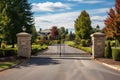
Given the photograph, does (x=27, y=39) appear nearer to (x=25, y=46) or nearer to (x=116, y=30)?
(x=25, y=46)

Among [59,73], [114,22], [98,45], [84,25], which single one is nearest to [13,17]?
[114,22]

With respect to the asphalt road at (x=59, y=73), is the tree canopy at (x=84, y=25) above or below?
above

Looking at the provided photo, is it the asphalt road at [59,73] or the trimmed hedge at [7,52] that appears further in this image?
the trimmed hedge at [7,52]

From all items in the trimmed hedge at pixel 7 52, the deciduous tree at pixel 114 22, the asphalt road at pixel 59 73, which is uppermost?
the deciduous tree at pixel 114 22

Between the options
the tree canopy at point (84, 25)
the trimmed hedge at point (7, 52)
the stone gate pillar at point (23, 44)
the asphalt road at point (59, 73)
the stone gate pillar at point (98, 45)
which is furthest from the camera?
the tree canopy at point (84, 25)

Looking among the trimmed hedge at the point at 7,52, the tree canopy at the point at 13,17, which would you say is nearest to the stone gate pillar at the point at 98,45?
the trimmed hedge at the point at 7,52

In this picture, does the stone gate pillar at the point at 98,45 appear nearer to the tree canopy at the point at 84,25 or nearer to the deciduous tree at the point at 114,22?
the deciduous tree at the point at 114,22

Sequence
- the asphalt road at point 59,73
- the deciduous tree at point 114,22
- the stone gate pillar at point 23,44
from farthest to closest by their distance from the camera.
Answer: the deciduous tree at point 114,22
the stone gate pillar at point 23,44
the asphalt road at point 59,73

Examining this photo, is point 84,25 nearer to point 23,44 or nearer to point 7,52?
point 23,44

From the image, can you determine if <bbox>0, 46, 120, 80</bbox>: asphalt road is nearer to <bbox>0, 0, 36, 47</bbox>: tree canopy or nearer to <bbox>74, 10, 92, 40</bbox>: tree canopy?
<bbox>0, 0, 36, 47</bbox>: tree canopy

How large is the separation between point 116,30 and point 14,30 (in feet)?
54.1

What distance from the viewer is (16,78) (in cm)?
1758

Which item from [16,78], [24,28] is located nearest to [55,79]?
[16,78]

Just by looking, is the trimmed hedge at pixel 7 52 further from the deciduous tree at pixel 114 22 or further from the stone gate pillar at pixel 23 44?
the deciduous tree at pixel 114 22
